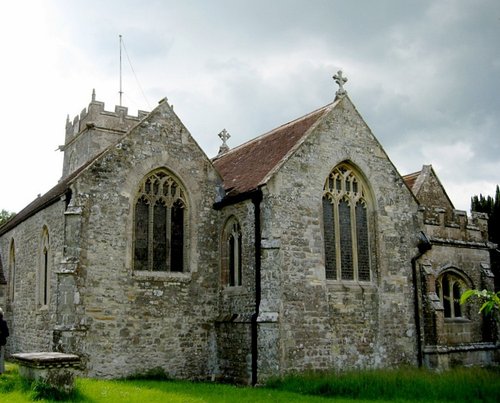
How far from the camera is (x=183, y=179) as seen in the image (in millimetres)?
18359

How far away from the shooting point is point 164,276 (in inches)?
686

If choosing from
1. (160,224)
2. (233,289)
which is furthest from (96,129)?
(233,289)

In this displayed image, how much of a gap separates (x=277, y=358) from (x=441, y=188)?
12.7 meters

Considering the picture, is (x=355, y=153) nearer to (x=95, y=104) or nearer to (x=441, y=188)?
(x=441, y=188)

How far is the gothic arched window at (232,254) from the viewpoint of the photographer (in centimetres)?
1777

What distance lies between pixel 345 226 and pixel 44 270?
33.9 feet

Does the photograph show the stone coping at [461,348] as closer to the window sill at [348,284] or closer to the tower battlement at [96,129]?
the window sill at [348,284]

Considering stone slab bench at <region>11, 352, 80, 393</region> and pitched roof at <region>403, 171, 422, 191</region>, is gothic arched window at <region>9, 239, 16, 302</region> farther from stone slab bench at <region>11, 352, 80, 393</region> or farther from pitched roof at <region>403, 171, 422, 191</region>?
pitched roof at <region>403, 171, 422, 191</region>

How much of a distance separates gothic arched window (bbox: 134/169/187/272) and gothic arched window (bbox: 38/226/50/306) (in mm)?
4177

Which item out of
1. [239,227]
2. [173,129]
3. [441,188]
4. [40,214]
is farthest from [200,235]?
[441,188]

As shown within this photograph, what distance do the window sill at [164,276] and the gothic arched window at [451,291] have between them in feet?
31.2

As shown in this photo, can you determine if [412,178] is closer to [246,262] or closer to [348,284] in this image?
[348,284]

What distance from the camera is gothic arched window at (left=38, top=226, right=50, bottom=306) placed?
1977cm

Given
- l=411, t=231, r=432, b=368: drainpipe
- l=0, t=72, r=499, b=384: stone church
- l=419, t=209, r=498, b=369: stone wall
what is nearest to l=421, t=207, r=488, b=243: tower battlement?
l=419, t=209, r=498, b=369: stone wall
